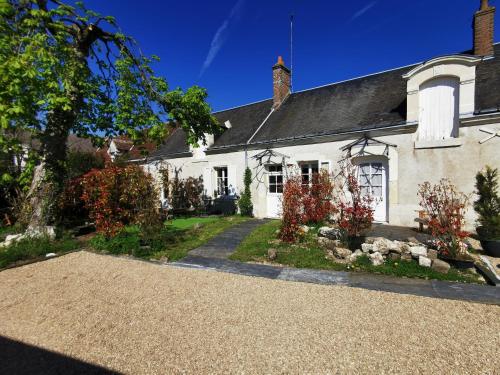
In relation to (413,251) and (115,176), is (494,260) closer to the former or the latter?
(413,251)

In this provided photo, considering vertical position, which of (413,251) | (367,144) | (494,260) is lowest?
(494,260)

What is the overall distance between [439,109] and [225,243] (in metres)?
7.16

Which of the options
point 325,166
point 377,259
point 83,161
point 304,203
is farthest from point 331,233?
point 83,161

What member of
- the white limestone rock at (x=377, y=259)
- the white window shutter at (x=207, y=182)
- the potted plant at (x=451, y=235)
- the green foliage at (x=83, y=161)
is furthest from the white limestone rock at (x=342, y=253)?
the green foliage at (x=83, y=161)

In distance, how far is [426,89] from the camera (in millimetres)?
7738

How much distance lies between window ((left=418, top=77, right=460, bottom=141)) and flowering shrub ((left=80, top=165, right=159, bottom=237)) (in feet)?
25.8

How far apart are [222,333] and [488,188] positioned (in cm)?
722

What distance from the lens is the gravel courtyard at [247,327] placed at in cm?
250

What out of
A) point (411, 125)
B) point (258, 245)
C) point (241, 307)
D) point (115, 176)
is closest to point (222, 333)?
point (241, 307)

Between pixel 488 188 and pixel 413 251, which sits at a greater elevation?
pixel 488 188

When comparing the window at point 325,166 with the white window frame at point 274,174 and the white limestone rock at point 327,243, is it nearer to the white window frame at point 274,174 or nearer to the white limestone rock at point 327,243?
the white window frame at point 274,174

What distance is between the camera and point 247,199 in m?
11.3

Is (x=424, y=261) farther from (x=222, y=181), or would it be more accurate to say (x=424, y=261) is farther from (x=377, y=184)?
(x=222, y=181)

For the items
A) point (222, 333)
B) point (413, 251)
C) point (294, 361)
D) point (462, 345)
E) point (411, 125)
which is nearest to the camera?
point (294, 361)
